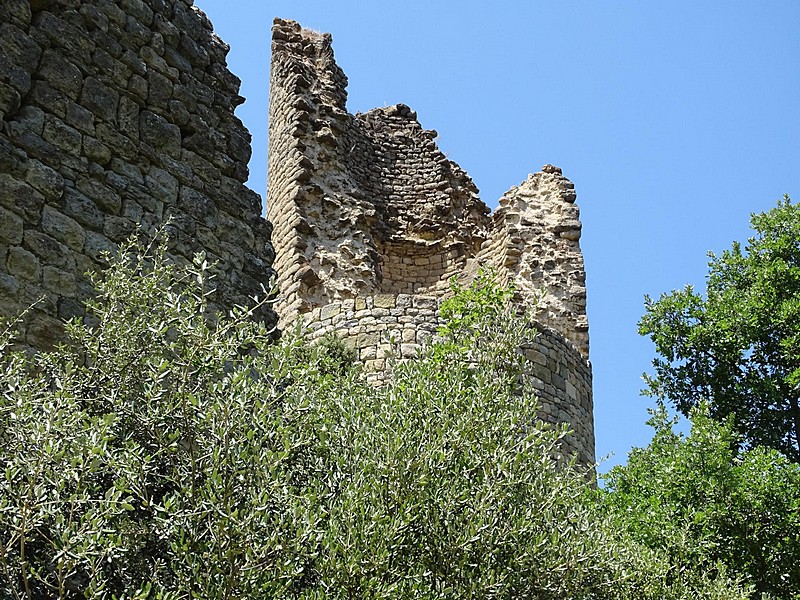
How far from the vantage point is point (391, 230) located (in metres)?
18.4

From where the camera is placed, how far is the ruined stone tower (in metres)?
13.4

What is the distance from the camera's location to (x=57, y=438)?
5180 millimetres

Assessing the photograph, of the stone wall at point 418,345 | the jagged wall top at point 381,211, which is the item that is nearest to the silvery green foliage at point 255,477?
the stone wall at point 418,345

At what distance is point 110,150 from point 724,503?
9.69m

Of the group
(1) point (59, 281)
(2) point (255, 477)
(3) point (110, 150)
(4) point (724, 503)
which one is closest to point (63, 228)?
(1) point (59, 281)

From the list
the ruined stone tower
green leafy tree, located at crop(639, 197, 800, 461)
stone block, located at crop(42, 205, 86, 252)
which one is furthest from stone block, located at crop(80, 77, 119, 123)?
green leafy tree, located at crop(639, 197, 800, 461)

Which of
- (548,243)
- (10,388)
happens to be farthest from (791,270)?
(10,388)

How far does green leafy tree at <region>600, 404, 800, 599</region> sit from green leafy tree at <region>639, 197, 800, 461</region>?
284cm

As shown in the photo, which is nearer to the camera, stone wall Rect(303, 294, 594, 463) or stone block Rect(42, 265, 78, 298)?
stone block Rect(42, 265, 78, 298)

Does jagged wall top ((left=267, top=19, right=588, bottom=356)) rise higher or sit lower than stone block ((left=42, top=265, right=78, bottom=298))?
higher

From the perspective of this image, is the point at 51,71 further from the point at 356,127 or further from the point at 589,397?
the point at 356,127

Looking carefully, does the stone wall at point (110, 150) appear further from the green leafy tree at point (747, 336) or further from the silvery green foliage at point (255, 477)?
the green leafy tree at point (747, 336)

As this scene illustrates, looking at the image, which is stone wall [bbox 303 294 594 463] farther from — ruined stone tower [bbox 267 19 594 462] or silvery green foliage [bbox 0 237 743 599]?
silvery green foliage [bbox 0 237 743 599]

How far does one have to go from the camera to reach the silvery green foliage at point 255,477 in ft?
16.6
